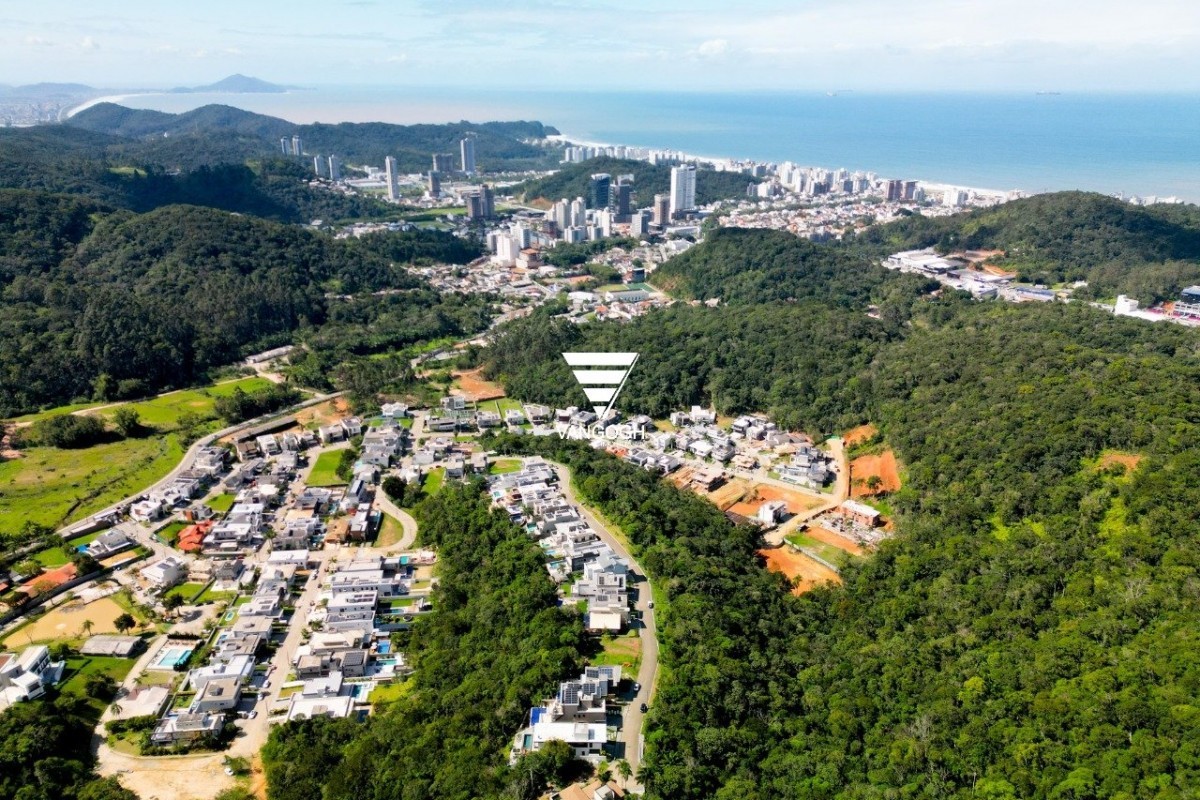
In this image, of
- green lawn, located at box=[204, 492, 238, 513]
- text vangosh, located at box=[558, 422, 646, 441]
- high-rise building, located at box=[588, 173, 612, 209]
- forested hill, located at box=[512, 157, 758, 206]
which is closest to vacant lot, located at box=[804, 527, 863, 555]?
text vangosh, located at box=[558, 422, 646, 441]

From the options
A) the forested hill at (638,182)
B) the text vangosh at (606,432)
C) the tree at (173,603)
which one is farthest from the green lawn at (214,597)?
the forested hill at (638,182)

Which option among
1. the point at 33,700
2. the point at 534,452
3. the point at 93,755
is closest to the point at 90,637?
the point at 33,700

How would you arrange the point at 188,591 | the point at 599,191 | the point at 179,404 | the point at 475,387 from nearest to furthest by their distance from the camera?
1. the point at 188,591
2. the point at 179,404
3. the point at 475,387
4. the point at 599,191

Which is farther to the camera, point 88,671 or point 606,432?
point 606,432

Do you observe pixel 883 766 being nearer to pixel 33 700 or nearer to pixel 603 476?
pixel 603 476

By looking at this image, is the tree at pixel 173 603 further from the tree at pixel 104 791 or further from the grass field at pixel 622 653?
the grass field at pixel 622 653

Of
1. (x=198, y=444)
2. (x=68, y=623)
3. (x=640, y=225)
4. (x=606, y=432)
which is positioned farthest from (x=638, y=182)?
(x=68, y=623)

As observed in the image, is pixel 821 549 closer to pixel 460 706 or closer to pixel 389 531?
pixel 460 706
